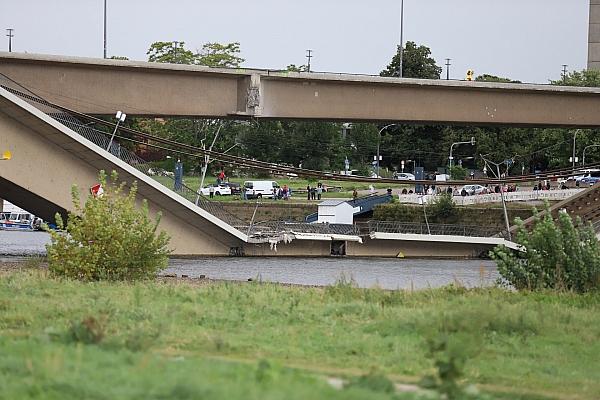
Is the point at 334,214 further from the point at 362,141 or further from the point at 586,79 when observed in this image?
the point at 586,79

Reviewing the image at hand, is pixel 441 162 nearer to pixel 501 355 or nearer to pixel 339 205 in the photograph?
pixel 339 205

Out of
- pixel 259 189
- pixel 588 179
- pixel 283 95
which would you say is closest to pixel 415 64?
pixel 588 179

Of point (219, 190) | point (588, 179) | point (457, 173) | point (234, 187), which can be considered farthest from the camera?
point (457, 173)

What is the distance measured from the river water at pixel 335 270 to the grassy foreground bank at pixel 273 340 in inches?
765

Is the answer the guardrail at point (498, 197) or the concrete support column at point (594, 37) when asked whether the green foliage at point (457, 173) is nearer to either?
the guardrail at point (498, 197)

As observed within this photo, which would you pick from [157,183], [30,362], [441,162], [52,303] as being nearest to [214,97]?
[157,183]

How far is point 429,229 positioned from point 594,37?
80.1 meters

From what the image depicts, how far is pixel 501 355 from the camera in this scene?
54.9ft

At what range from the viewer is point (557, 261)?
2852cm

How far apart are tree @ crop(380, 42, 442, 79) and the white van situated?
38.2m

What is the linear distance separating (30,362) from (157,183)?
141 feet

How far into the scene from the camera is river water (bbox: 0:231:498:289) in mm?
46188

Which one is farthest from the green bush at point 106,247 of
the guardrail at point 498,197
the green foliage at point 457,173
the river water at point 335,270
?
the green foliage at point 457,173

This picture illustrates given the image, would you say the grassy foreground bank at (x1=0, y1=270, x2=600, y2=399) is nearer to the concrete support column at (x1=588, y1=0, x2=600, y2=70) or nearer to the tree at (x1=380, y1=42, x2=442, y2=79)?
the tree at (x1=380, y1=42, x2=442, y2=79)
